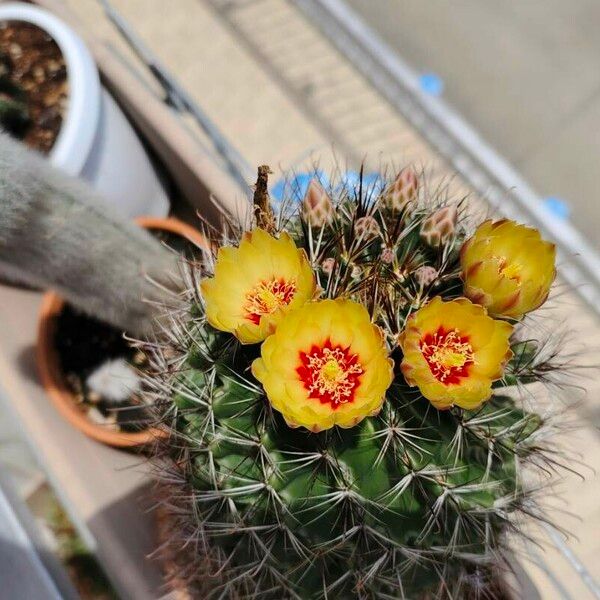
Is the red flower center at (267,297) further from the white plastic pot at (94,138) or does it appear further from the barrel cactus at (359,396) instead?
the white plastic pot at (94,138)

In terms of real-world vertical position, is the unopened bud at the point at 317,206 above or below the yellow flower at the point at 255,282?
above

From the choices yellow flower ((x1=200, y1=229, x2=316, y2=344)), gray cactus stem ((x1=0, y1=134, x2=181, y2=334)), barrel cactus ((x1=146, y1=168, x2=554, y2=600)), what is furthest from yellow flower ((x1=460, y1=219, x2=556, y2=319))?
gray cactus stem ((x1=0, y1=134, x2=181, y2=334))

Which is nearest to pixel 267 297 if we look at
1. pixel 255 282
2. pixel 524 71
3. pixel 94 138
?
pixel 255 282

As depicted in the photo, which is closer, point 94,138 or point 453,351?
point 453,351

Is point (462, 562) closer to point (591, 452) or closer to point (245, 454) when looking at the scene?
point (245, 454)

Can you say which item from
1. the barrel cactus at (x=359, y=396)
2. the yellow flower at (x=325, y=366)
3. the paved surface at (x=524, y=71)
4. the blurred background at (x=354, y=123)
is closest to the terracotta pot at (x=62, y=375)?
the blurred background at (x=354, y=123)

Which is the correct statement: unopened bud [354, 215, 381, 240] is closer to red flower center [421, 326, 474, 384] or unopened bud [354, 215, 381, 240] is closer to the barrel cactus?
the barrel cactus

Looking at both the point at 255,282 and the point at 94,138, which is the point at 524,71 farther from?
the point at 255,282

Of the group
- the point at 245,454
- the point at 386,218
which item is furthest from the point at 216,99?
the point at 245,454
